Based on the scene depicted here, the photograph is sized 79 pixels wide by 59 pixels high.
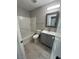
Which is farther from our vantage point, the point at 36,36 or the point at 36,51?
the point at 36,36

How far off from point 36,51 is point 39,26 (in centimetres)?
75

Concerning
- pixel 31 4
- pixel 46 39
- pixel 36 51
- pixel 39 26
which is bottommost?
pixel 36 51

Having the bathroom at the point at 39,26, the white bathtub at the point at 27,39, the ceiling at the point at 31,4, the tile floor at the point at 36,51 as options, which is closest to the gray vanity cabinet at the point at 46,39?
the bathroom at the point at 39,26

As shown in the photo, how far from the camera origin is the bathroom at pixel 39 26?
1781 millimetres

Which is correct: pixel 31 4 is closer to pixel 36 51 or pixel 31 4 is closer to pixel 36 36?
pixel 36 36

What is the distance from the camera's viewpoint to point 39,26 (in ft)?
6.81

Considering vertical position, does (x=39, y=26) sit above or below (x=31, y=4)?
below

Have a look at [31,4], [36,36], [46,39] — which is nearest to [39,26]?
[36,36]

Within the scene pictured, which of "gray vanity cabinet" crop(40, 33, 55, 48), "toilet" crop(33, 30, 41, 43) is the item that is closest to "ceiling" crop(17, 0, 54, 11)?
"toilet" crop(33, 30, 41, 43)

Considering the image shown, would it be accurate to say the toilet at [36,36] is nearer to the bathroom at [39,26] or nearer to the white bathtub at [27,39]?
the bathroom at [39,26]
